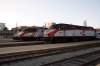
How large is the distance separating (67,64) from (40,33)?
23.3 meters

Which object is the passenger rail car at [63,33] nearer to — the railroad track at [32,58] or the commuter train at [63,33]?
the commuter train at [63,33]

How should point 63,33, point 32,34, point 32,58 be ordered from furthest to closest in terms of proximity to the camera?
point 32,34 < point 63,33 < point 32,58

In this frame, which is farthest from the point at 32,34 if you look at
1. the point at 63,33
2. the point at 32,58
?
the point at 32,58

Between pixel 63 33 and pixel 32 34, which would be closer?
pixel 63 33

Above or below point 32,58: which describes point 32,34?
above

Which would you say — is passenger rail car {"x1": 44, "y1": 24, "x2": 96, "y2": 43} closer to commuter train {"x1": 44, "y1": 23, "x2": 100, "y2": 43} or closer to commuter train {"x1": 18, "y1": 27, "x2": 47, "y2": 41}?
commuter train {"x1": 44, "y1": 23, "x2": 100, "y2": 43}

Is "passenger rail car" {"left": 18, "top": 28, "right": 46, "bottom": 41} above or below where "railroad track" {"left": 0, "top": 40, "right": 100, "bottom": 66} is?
above

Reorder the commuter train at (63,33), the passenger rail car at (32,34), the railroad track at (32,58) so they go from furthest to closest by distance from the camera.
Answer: the passenger rail car at (32,34) → the commuter train at (63,33) → the railroad track at (32,58)

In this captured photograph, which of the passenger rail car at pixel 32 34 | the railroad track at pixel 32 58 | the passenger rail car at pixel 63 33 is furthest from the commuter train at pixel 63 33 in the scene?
the railroad track at pixel 32 58

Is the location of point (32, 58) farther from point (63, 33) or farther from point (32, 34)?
point (32, 34)

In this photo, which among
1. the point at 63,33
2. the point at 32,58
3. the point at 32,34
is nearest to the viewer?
the point at 32,58

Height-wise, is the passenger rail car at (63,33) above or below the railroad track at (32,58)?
above

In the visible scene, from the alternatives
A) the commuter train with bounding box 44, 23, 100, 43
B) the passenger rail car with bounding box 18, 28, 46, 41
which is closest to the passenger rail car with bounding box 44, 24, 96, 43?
the commuter train with bounding box 44, 23, 100, 43

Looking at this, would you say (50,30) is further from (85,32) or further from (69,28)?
(85,32)
